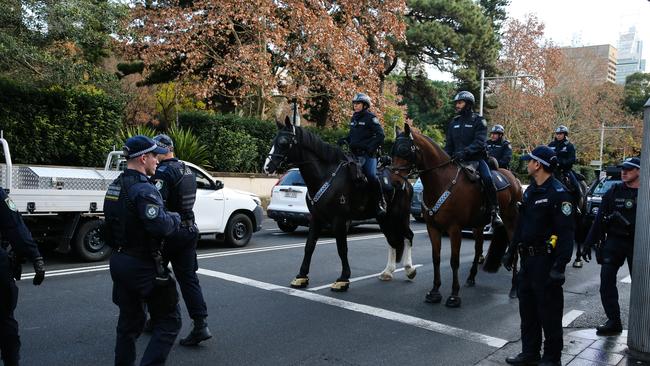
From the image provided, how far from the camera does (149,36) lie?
65.8 feet

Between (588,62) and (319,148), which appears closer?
(319,148)

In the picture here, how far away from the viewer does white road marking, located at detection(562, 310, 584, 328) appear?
6.28 m

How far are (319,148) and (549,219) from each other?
11.7ft

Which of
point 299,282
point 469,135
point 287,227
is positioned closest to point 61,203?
point 299,282

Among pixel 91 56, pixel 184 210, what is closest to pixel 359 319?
pixel 184 210

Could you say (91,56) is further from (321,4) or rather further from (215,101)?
(321,4)

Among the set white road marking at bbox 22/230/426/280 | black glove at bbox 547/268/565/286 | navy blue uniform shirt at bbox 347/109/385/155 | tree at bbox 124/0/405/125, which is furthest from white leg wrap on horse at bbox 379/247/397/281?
tree at bbox 124/0/405/125

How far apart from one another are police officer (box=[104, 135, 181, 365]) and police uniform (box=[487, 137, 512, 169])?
8.34 metres

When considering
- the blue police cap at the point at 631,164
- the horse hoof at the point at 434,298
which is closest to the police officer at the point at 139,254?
the horse hoof at the point at 434,298

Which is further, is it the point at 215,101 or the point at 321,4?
the point at 215,101

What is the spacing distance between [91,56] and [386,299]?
60.0 ft

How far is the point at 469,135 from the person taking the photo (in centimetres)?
758

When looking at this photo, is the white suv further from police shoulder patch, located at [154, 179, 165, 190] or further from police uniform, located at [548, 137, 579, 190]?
police shoulder patch, located at [154, 179, 165, 190]

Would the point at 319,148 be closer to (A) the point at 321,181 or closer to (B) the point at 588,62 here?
(A) the point at 321,181
